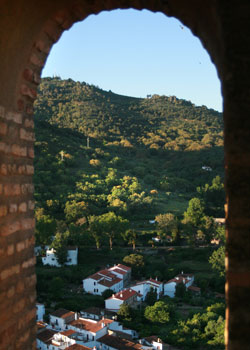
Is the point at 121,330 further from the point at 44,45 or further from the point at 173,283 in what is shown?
the point at 44,45

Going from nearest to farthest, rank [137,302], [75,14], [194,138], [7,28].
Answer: [7,28] < [75,14] < [137,302] < [194,138]

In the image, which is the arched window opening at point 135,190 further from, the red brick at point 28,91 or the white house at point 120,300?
the red brick at point 28,91

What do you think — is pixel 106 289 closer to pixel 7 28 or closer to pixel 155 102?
pixel 7 28

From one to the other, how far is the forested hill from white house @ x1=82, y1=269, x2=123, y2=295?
104 feet

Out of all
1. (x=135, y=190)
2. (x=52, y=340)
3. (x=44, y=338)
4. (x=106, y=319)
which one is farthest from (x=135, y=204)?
(x=52, y=340)

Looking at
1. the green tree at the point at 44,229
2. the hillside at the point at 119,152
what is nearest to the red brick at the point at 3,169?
the green tree at the point at 44,229

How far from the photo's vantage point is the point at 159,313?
19.1 m

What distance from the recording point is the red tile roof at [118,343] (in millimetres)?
15451

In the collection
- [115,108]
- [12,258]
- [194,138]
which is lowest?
[12,258]

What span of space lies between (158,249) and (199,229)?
12.9ft

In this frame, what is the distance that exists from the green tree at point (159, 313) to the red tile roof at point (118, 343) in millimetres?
2838

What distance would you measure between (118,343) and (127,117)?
5495 cm

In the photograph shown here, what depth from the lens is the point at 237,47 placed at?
66.9 inches

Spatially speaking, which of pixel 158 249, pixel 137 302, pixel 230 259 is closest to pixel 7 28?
pixel 230 259
